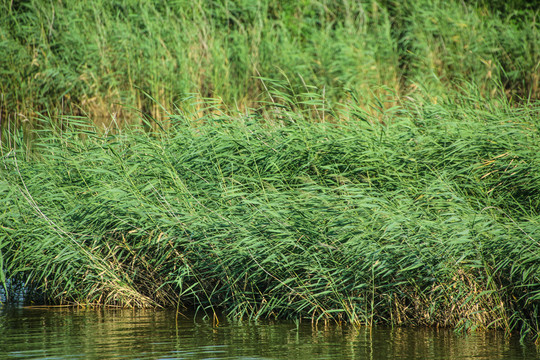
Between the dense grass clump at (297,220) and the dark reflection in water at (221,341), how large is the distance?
0.19m

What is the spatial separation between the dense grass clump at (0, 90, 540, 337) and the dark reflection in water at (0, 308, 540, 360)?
192 millimetres

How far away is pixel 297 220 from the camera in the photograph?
209 inches

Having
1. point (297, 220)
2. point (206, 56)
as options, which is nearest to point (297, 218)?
point (297, 220)

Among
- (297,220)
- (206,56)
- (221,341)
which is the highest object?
(206,56)

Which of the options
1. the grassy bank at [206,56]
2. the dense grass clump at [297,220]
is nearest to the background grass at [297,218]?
the dense grass clump at [297,220]

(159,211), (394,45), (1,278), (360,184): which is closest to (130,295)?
(159,211)

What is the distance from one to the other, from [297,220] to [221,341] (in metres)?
1.06

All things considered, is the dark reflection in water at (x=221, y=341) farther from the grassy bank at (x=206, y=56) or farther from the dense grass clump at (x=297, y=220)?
the grassy bank at (x=206, y=56)

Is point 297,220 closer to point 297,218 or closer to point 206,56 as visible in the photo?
point 297,218

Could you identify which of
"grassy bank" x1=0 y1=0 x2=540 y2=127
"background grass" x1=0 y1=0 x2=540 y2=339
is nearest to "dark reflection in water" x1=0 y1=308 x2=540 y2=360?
"background grass" x1=0 y1=0 x2=540 y2=339

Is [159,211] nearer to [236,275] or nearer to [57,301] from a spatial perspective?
[236,275]

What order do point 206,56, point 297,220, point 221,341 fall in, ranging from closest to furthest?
point 221,341, point 297,220, point 206,56

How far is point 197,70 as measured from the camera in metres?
11.8

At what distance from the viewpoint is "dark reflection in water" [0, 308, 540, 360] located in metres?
4.48
